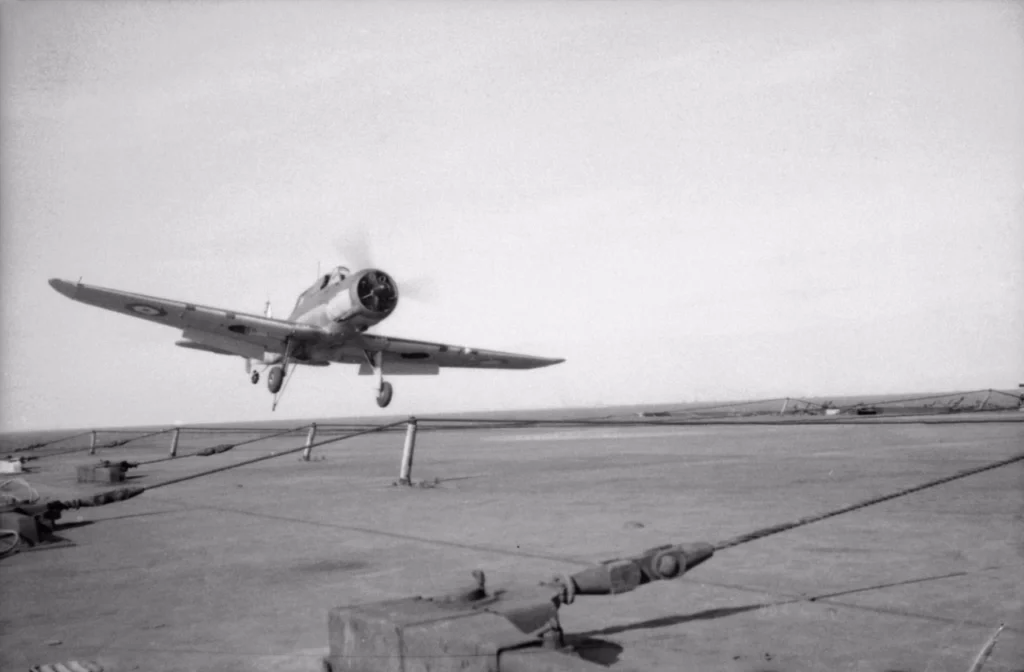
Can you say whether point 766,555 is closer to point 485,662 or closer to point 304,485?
point 485,662

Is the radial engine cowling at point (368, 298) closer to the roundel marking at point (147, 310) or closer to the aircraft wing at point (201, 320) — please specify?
the aircraft wing at point (201, 320)

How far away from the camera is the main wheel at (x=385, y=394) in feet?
96.9

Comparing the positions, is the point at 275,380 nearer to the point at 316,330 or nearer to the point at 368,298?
the point at 316,330

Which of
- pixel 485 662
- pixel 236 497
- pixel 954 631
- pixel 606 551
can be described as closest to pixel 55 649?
pixel 485 662

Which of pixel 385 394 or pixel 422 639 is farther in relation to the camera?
pixel 385 394

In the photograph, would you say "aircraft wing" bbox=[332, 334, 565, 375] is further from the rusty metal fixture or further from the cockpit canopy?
the rusty metal fixture

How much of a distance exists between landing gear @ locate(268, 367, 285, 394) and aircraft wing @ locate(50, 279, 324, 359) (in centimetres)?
134

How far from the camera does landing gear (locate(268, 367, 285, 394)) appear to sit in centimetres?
2895

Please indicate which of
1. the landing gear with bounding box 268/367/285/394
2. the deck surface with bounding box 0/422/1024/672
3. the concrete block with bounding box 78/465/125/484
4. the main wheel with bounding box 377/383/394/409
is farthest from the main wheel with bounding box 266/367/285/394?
the deck surface with bounding box 0/422/1024/672

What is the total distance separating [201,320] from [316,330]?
4618 mm

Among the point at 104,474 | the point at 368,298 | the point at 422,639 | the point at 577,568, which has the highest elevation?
the point at 368,298

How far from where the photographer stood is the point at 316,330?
2805 cm

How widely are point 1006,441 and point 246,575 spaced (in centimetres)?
2035

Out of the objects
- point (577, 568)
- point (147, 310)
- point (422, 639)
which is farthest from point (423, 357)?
point (422, 639)
